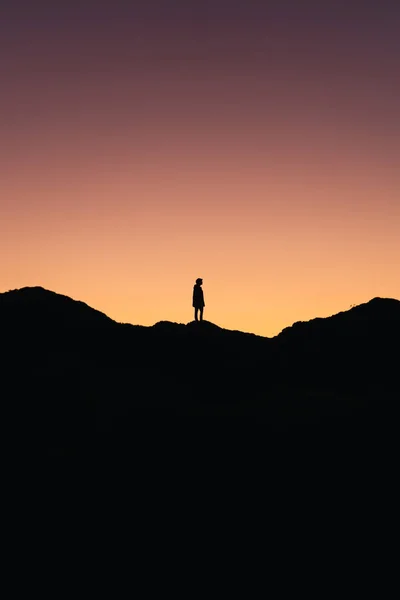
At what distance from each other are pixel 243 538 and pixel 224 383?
1063 centimetres

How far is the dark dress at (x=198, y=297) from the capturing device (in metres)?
27.2

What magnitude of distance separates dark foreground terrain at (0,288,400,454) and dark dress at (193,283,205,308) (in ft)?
5.21

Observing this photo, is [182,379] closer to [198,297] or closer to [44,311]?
[198,297]

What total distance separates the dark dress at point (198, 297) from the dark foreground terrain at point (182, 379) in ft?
5.21

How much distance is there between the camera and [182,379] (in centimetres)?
2366

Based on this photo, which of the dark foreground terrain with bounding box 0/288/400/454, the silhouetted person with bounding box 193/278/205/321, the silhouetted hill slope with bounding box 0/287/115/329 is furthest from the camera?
the silhouetted person with bounding box 193/278/205/321

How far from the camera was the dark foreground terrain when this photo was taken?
17.2 metres

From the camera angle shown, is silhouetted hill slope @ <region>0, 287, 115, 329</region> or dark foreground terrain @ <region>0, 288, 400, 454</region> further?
silhouetted hill slope @ <region>0, 287, 115, 329</region>

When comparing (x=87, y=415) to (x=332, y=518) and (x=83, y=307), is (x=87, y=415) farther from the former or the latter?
(x=83, y=307)

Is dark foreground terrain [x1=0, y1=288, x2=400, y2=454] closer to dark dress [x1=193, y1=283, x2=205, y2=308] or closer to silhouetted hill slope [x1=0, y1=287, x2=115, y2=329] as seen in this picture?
silhouetted hill slope [x1=0, y1=287, x2=115, y2=329]

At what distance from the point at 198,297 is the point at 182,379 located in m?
5.12

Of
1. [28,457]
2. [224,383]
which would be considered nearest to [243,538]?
[28,457]

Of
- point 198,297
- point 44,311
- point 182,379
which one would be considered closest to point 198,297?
point 198,297

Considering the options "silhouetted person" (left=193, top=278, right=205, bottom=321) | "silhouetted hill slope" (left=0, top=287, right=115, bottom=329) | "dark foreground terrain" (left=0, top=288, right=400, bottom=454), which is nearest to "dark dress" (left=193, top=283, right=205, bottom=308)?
"silhouetted person" (left=193, top=278, right=205, bottom=321)
